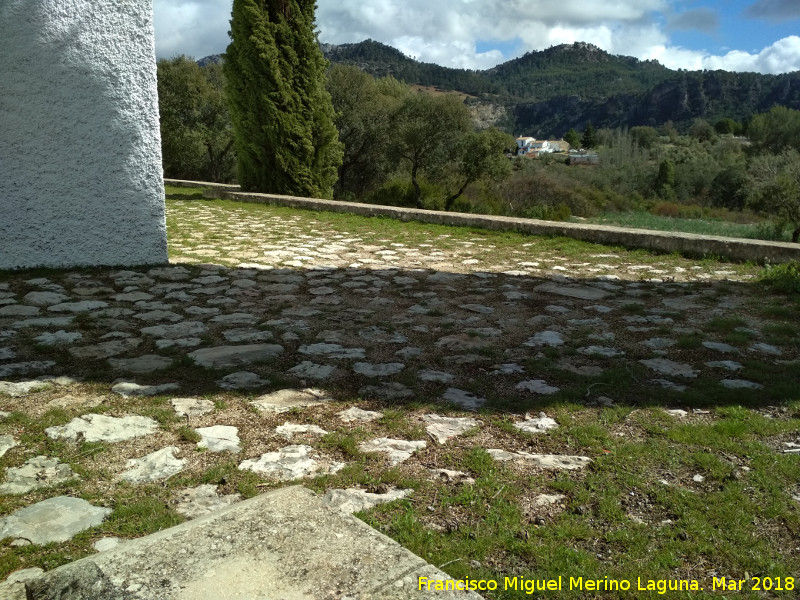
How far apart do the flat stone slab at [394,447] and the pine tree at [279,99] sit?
433 inches

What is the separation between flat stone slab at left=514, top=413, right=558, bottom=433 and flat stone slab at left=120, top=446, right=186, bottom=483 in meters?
1.40

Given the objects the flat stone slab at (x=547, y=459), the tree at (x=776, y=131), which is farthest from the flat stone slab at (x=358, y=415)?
the tree at (x=776, y=131)

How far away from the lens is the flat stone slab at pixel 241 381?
120 inches

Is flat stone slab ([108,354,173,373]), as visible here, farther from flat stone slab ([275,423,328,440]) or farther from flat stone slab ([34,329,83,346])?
flat stone slab ([275,423,328,440])

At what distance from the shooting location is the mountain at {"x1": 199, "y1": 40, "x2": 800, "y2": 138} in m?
98.3

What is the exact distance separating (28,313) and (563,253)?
5311 mm

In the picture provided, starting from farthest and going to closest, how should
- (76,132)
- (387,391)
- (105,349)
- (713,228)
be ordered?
(713,228) → (76,132) → (105,349) → (387,391)

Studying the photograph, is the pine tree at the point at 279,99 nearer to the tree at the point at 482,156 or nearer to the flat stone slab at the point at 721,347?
the flat stone slab at the point at 721,347

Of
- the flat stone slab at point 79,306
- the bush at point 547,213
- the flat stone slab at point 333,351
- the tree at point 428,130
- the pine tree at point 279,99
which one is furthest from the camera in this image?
the tree at point 428,130

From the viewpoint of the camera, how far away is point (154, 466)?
228 centimetres

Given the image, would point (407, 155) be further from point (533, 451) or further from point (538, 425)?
point (533, 451)

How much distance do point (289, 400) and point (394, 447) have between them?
68 centimetres

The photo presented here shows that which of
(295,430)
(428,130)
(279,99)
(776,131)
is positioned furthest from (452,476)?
(776,131)

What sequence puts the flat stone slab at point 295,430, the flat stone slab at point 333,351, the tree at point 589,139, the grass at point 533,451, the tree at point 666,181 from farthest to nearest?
the tree at point 589,139 → the tree at point 666,181 → the flat stone slab at point 333,351 → the flat stone slab at point 295,430 → the grass at point 533,451
